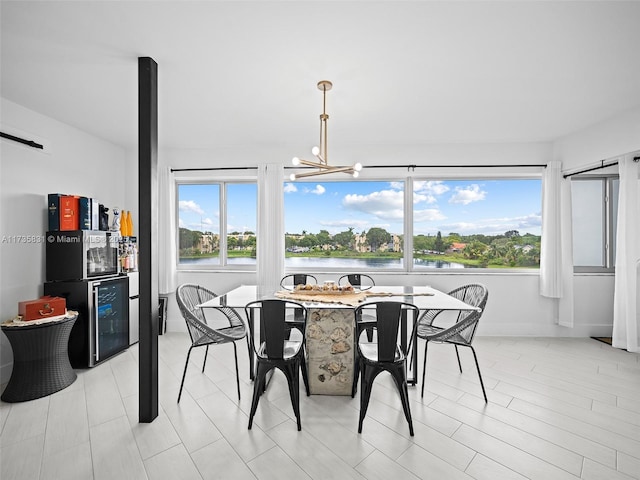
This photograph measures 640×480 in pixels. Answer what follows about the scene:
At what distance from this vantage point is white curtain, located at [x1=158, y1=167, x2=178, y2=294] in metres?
4.27

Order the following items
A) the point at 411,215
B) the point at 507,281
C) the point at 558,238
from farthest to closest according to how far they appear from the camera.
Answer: the point at 411,215
the point at 507,281
the point at 558,238

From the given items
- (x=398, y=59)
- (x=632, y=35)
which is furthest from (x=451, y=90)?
(x=632, y=35)

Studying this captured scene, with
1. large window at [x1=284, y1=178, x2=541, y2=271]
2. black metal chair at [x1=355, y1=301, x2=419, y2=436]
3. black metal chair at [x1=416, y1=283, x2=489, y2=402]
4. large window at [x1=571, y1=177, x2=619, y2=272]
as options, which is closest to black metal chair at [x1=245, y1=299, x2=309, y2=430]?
black metal chair at [x1=355, y1=301, x2=419, y2=436]

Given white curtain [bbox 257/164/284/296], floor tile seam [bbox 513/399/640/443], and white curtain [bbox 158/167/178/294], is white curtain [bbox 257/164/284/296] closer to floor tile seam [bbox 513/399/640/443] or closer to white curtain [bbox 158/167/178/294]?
white curtain [bbox 158/167/178/294]

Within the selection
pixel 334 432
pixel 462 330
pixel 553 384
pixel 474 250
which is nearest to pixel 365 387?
pixel 334 432

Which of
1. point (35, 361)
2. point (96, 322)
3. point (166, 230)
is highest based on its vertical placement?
point (166, 230)

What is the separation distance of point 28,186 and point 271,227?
2.50 meters

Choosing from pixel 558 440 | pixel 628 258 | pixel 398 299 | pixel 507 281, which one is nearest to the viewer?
pixel 558 440

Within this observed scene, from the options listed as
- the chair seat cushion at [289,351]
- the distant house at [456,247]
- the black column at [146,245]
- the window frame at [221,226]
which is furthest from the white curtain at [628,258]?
the black column at [146,245]

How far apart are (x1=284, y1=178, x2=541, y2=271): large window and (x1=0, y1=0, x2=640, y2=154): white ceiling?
1012mm

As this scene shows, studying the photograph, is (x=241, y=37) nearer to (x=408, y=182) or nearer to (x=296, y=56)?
(x=296, y=56)

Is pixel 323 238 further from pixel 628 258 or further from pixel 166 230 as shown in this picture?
pixel 628 258

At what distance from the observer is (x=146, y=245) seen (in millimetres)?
2221

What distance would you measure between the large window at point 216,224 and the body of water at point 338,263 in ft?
0.05
